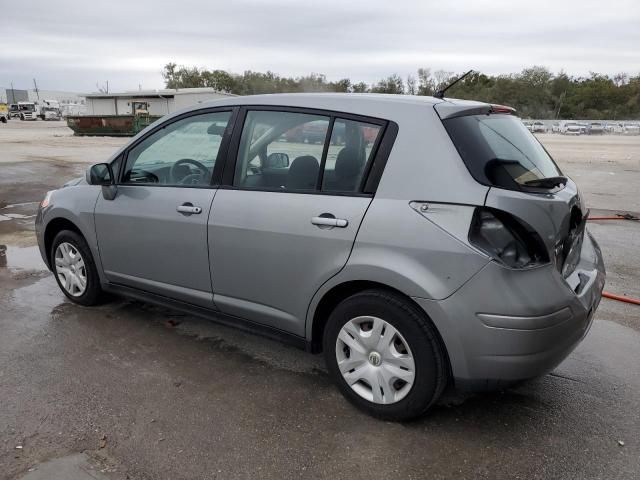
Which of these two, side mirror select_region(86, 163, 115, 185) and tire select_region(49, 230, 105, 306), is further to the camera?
tire select_region(49, 230, 105, 306)

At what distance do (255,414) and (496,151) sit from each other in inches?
75.7

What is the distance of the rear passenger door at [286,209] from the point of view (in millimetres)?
2838

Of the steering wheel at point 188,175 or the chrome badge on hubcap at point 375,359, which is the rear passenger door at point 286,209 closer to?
the steering wheel at point 188,175

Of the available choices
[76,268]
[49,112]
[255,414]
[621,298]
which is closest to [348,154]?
[255,414]

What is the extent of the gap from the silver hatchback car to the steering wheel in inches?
0.4

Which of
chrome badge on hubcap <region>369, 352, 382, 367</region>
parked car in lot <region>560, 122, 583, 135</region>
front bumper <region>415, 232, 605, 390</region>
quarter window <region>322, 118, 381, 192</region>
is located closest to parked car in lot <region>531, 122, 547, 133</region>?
parked car in lot <region>560, 122, 583, 135</region>

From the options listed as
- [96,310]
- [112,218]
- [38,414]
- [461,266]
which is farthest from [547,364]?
[96,310]

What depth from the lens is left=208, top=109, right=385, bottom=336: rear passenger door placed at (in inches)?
112

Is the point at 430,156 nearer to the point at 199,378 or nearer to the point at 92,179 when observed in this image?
the point at 199,378

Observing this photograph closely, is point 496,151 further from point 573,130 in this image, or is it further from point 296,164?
point 573,130

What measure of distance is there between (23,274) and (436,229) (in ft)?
15.3

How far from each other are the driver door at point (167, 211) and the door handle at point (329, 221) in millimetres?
854

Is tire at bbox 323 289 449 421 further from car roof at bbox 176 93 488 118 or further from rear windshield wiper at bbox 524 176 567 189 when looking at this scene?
car roof at bbox 176 93 488 118

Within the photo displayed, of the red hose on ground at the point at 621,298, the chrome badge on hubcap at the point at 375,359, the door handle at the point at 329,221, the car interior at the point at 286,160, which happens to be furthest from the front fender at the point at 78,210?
the red hose on ground at the point at 621,298
